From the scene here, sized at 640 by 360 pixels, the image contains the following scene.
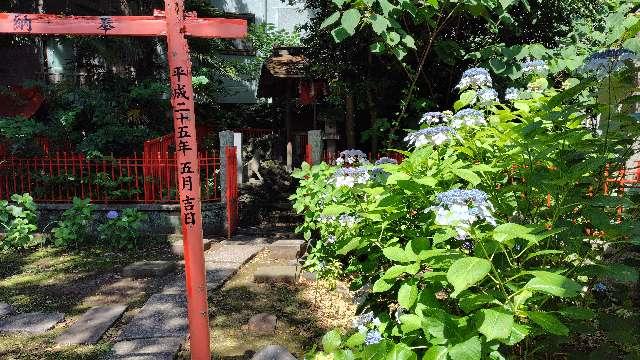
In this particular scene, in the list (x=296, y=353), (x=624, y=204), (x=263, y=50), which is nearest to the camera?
(x=624, y=204)

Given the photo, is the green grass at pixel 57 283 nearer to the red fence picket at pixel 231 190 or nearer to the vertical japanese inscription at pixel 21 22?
the red fence picket at pixel 231 190

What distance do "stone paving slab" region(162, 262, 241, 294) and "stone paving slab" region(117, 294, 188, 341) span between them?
0.23 meters

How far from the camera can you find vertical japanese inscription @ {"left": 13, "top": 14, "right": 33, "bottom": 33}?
3213 millimetres

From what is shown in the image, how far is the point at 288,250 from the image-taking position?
6410 mm

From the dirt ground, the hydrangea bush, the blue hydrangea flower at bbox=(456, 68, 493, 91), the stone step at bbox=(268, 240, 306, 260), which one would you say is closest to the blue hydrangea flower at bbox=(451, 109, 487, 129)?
the hydrangea bush

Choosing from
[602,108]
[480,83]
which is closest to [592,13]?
[480,83]

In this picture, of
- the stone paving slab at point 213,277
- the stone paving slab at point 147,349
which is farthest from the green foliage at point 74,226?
the stone paving slab at point 147,349

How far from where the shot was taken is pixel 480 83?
130 inches

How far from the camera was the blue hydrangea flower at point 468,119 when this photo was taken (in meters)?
3.00

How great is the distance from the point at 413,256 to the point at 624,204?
96 cm

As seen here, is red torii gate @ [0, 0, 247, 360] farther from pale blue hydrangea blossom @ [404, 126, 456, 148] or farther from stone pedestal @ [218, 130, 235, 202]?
stone pedestal @ [218, 130, 235, 202]

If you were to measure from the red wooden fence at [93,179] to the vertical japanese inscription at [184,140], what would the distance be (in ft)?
15.9

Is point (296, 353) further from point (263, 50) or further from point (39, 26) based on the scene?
point (263, 50)

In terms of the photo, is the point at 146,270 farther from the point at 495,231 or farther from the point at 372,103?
the point at 372,103
